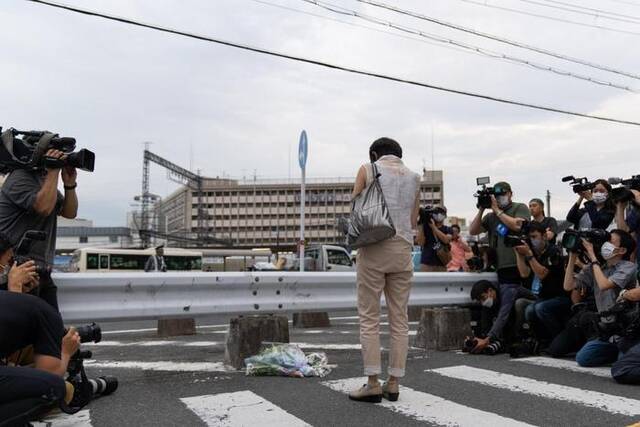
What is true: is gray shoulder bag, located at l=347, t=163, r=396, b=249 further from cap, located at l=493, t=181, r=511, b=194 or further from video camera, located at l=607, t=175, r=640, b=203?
cap, located at l=493, t=181, r=511, b=194

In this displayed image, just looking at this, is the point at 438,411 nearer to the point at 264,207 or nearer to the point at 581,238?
the point at 581,238

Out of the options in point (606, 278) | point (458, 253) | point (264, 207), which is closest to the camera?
point (606, 278)

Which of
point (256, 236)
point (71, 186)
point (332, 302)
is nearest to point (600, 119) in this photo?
point (332, 302)

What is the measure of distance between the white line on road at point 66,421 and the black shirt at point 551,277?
15.7ft

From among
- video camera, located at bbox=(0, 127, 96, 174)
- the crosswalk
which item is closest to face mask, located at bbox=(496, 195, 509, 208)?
the crosswalk

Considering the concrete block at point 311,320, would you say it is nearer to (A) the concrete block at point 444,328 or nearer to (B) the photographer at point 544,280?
(A) the concrete block at point 444,328

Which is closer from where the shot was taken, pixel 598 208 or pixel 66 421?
pixel 66 421

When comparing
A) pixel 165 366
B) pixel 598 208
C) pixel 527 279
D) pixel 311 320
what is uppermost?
pixel 598 208

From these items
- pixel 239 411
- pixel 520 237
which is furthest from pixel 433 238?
pixel 239 411

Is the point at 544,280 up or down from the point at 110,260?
up

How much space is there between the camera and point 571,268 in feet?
19.2

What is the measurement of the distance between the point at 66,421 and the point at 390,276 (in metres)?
2.48

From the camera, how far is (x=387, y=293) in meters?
4.49

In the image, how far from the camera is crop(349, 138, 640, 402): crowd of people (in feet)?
14.4
